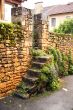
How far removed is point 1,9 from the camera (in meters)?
14.6

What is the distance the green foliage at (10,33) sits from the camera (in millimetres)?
6914

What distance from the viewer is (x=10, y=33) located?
7.19m

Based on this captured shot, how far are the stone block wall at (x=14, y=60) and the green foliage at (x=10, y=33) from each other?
12 centimetres

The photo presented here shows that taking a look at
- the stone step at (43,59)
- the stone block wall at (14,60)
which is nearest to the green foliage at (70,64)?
the stone step at (43,59)

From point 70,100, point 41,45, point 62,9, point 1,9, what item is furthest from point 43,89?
point 62,9

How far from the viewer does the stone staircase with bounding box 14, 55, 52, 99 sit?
715 cm

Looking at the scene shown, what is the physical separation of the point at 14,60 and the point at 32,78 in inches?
32.1

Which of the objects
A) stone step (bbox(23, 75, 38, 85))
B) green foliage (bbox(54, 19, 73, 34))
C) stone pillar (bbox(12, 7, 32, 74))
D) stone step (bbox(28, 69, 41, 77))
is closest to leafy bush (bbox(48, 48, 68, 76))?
stone pillar (bbox(12, 7, 32, 74))

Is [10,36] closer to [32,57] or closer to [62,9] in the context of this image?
[32,57]

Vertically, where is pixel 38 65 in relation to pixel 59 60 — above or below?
above

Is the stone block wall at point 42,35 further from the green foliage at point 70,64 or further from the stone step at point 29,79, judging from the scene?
the stone step at point 29,79

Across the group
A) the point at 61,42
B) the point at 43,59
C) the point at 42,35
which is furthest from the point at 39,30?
the point at 61,42

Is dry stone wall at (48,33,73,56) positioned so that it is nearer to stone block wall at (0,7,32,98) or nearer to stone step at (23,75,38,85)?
stone block wall at (0,7,32,98)

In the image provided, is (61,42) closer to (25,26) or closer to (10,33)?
(25,26)
